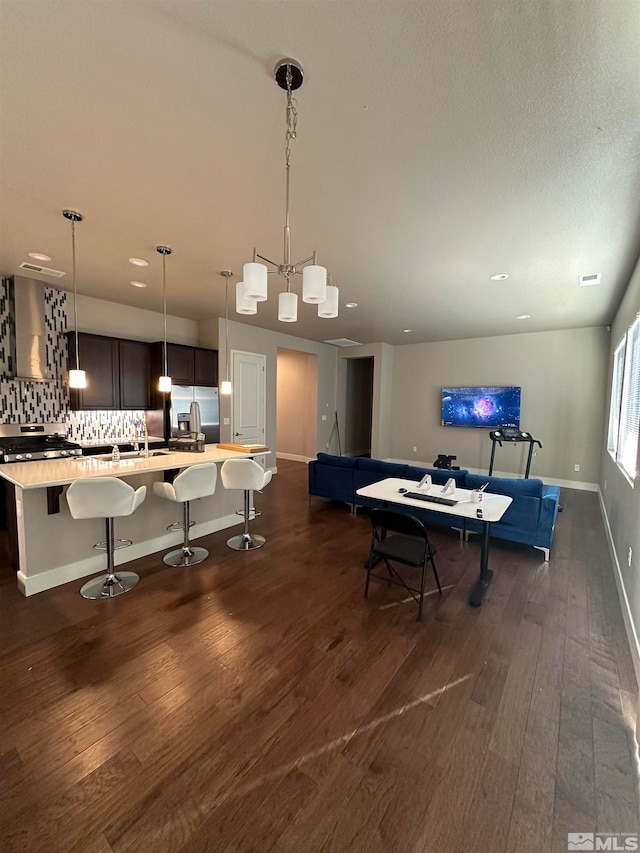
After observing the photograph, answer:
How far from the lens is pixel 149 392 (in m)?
5.33

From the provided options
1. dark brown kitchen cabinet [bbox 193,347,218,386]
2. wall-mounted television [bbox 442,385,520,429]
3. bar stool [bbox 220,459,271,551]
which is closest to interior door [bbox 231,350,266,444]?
dark brown kitchen cabinet [bbox 193,347,218,386]

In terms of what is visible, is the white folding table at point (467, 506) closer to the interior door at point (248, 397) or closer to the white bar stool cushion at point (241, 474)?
the white bar stool cushion at point (241, 474)

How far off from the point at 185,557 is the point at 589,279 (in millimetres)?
5260

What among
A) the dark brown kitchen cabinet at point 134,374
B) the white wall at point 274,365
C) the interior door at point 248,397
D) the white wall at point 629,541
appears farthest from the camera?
the interior door at point 248,397

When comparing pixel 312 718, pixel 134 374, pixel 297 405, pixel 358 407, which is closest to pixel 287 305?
pixel 312 718

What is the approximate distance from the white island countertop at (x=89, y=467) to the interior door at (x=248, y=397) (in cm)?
247

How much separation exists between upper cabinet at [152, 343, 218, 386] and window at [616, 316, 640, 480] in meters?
5.43

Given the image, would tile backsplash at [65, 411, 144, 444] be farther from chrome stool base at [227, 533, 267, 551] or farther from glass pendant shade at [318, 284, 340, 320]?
glass pendant shade at [318, 284, 340, 320]

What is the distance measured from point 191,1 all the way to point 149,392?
15.6 ft

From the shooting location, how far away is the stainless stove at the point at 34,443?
4.03 meters

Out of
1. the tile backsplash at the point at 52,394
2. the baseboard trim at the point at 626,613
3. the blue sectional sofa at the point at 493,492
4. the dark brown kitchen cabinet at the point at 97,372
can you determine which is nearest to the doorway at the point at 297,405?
the blue sectional sofa at the point at 493,492

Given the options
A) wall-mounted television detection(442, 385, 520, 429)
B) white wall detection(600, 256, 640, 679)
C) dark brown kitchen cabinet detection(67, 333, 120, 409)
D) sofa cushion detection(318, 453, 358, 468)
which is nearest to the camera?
white wall detection(600, 256, 640, 679)

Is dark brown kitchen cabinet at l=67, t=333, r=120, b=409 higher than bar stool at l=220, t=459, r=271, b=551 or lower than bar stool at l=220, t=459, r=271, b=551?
higher

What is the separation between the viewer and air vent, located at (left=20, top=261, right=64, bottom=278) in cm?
372
